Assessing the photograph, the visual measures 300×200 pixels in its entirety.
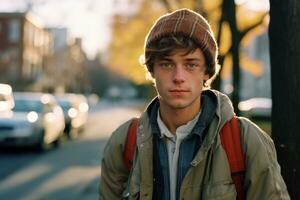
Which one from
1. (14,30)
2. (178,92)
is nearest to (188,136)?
(178,92)

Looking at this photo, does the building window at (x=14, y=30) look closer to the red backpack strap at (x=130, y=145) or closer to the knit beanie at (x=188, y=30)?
the red backpack strap at (x=130, y=145)

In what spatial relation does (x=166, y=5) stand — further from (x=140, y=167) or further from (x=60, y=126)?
(x=140, y=167)

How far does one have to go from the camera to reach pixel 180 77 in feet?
8.48

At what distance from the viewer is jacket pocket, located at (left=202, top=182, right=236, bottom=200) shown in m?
2.43

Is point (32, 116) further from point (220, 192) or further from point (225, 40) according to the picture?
point (220, 192)

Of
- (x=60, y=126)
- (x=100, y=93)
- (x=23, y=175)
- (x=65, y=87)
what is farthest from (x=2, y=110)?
(x=100, y=93)

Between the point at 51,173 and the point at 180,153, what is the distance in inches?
408

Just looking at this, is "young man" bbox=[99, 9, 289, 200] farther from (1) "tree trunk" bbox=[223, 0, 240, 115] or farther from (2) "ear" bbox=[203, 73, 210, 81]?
(1) "tree trunk" bbox=[223, 0, 240, 115]

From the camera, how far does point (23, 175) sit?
12.1 metres

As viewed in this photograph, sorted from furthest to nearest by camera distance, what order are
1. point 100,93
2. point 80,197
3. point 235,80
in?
1. point 100,93
2. point 235,80
3. point 80,197

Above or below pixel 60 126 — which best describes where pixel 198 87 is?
above

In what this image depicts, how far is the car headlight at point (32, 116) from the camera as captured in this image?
16391 mm

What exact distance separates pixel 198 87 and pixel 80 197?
7307 mm

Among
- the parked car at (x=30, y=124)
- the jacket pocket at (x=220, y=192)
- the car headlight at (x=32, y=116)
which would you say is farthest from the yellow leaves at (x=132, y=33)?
the jacket pocket at (x=220, y=192)
